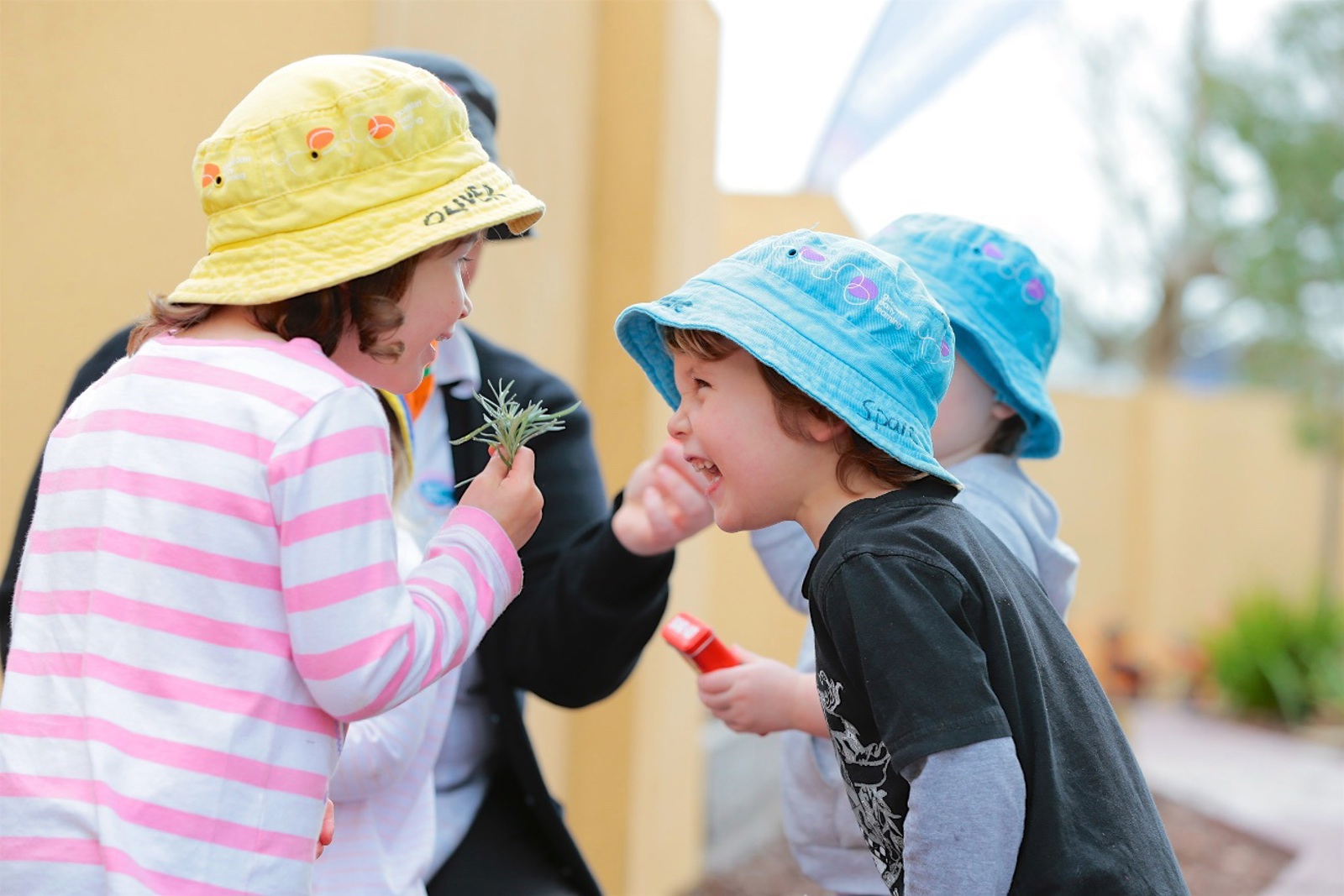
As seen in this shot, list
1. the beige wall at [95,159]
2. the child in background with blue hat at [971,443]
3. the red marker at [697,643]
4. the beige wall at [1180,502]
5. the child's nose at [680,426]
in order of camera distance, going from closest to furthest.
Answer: the child's nose at [680,426] → the red marker at [697,643] → the child in background with blue hat at [971,443] → the beige wall at [95,159] → the beige wall at [1180,502]

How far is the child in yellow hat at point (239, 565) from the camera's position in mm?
1251

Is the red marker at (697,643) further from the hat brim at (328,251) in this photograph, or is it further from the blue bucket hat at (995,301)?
the hat brim at (328,251)

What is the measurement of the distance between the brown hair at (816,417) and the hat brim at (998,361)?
489 mm

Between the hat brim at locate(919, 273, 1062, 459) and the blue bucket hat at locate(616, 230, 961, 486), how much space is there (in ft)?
1.30

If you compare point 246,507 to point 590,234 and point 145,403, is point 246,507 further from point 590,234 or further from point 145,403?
point 590,234

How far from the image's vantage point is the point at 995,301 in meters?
2.03

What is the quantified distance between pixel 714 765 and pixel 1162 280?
34.8ft

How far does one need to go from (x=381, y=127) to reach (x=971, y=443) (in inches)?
43.4

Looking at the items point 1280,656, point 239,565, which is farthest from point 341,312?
point 1280,656

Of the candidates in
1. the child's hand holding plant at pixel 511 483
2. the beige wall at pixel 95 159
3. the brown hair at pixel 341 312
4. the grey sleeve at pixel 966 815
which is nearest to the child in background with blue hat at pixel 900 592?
the grey sleeve at pixel 966 815

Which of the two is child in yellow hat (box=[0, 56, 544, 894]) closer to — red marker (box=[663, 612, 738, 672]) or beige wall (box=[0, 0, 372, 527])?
red marker (box=[663, 612, 738, 672])

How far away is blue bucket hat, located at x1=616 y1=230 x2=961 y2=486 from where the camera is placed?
1489mm

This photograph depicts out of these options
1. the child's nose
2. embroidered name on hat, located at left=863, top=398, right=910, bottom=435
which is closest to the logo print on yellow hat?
the child's nose

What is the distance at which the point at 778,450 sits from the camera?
156 cm
